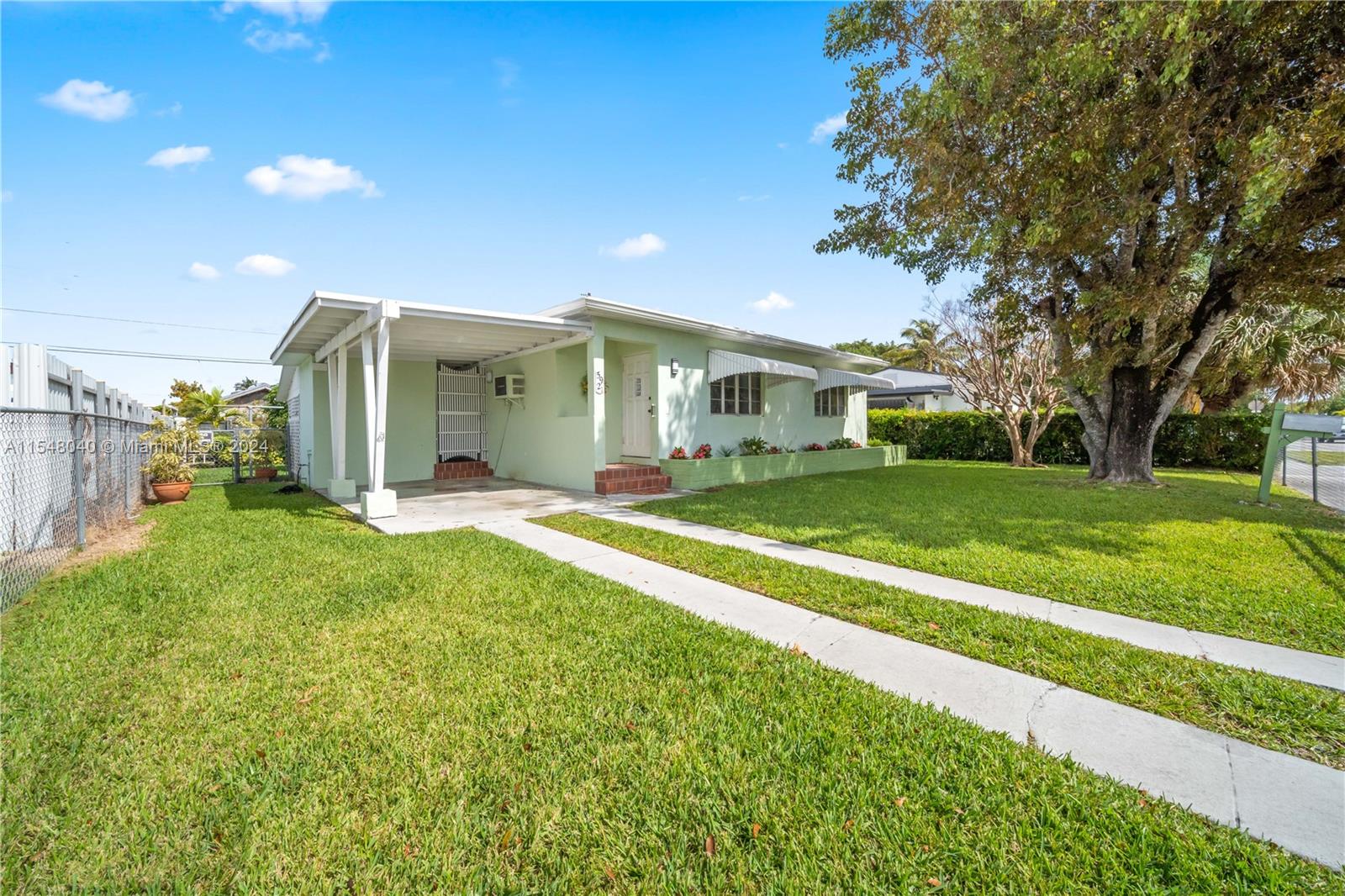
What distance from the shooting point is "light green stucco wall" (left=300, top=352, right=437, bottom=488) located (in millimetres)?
12266

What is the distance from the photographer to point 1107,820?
2.04 m

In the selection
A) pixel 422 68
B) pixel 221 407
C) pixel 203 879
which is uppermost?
pixel 422 68

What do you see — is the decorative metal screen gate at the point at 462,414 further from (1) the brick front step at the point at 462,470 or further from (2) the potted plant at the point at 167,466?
(2) the potted plant at the point at 167,466

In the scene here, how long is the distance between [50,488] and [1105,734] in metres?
9.79

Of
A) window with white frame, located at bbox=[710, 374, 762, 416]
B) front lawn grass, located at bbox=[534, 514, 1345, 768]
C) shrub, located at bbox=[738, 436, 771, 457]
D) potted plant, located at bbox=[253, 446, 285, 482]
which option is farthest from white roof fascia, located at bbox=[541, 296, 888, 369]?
potted plant, located at bbox=[253, 446, 285, 482]

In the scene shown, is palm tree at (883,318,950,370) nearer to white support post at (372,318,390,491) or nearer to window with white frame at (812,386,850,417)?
window with white frame at (812,386,850,417)

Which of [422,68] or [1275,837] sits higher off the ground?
[422,68]

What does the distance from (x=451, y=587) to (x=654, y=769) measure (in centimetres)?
307

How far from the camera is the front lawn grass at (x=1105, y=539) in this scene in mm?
4324

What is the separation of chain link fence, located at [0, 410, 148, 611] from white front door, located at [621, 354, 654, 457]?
8.50 metres

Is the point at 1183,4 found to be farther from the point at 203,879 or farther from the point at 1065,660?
the point at 203,879

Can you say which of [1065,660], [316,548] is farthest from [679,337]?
[1065,660]

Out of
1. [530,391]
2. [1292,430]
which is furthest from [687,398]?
[1292,430]

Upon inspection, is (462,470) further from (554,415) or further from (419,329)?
(419,329)
